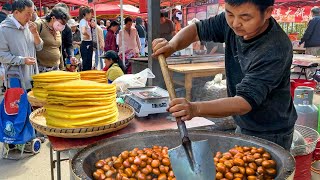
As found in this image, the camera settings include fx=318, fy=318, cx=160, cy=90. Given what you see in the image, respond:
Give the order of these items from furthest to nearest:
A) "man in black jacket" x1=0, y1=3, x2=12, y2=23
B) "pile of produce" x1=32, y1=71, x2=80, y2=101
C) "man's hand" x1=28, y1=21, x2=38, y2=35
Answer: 1. "man in black jacket" x1=0, y1=3, x2=12, y2=23
2. "man's hand" x1=28, y1=21, x2=38, y2=35
3. "pile of produce" x1=32, y1=71, x2=80, y2=101

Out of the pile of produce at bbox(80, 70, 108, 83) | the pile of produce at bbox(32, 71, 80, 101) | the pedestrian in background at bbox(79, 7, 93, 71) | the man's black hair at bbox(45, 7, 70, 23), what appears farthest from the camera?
the pedestrian in background at bbox(79, 7, 93, 71)

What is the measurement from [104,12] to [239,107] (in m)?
13.3

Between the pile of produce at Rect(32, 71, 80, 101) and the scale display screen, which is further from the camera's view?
the pile of produce at Rect(32, 71, 80, 101)

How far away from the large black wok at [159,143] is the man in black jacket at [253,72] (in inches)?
5.4

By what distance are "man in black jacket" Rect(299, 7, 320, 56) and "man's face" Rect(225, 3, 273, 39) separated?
7741 mm

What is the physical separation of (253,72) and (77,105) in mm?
967

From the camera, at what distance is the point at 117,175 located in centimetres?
130

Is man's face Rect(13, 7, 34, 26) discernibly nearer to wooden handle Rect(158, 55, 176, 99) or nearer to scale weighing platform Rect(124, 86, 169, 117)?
scale weighing platform Rect(124, 86, 169, 117)

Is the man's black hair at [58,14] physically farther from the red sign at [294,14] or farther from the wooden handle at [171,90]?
the red sign at [294,14]

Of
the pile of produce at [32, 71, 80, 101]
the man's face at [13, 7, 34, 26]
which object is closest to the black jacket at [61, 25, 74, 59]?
Result: the man's face at [13, 7, 34, 26]

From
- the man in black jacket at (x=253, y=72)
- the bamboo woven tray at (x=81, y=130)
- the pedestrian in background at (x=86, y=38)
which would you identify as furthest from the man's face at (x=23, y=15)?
the pedestrian in background at (x=86, y=38)

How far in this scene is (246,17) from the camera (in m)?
1.38

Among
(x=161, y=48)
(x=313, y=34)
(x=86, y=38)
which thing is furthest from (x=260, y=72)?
(x=313, y=34)

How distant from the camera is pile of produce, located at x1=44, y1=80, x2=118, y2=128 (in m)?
1.75
